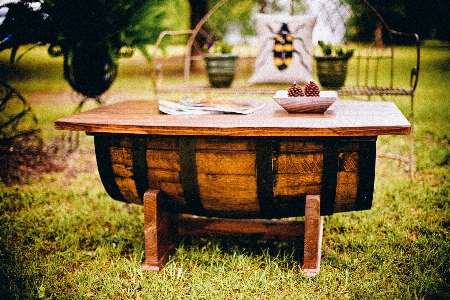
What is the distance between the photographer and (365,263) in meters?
2.06

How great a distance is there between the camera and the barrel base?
193 centimetres

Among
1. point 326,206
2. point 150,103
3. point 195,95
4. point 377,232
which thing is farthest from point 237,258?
point 195,95

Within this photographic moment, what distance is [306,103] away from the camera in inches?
76.8

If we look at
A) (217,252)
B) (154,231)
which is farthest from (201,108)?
(217,252)

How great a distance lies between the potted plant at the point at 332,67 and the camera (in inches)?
127

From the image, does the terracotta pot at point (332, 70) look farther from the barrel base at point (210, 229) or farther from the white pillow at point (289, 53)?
the barrel base at point (210, 229)

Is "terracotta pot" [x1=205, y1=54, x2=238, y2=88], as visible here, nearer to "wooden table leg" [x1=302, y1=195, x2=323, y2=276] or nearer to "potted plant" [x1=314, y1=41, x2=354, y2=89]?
"potted plant" [x1=314, y1=41, x2=354, y2=89]

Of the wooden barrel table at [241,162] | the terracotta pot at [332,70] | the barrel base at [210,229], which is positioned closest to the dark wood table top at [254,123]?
the wooden barrel table at [241,162]

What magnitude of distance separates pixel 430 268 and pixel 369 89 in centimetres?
157

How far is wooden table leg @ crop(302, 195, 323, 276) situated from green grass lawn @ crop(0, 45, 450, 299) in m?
0.05

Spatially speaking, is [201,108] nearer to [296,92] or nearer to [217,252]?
[296,92]

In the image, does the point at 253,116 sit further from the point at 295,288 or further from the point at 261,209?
the point at 295,288

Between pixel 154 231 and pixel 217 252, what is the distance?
40 cm

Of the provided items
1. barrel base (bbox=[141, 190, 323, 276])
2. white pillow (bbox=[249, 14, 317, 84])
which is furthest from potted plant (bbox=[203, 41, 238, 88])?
barrel base (bbox=[141, 190, 323, 276])
